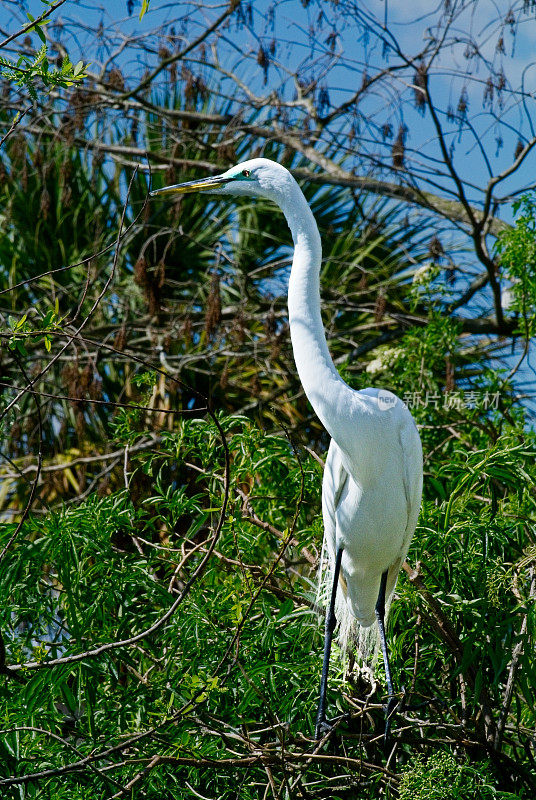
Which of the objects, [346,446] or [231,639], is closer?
[231,639]

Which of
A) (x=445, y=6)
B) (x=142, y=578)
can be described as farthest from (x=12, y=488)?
(x=445, y=6)

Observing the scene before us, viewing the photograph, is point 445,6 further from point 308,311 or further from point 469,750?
point 469,750

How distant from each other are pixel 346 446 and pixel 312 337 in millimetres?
322

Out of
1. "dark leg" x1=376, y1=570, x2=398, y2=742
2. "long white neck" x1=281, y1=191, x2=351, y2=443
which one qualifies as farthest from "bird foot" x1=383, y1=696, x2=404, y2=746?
"long white neck" x1=281, y1=191, x2=351, y2=443

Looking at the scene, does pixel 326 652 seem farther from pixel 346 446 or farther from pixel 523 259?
pixel 523 259

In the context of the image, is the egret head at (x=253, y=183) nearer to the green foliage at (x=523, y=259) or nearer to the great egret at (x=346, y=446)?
the great egret at (x=346, y=446)

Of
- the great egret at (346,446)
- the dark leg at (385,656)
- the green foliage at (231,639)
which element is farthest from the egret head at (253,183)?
the dark leg at (385,656)

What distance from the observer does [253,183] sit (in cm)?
264

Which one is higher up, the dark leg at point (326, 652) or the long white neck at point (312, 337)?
the long white neck at point (312, 337)

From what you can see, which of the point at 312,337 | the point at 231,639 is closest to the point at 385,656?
the point at 231,639

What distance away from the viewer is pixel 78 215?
21.8ft

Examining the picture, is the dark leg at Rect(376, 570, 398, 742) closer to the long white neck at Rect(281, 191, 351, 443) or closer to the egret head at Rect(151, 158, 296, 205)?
the long white neck at Rect(281, 191, 351, 443)

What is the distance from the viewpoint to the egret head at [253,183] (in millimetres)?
2580

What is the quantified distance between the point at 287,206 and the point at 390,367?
168 cm
